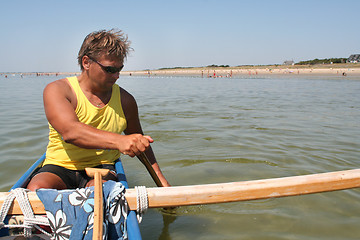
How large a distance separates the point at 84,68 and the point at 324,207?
2.94 metres

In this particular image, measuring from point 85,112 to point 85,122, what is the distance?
82 mm

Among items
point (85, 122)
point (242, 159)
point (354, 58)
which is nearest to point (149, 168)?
point (85, 122)

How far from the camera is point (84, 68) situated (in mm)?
2246

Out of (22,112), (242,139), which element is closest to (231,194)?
(242,139)

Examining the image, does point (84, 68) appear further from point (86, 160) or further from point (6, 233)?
point (6, 233)

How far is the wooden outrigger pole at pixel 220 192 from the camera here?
5.76 feet

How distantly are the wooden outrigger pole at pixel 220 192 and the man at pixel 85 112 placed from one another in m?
0.34

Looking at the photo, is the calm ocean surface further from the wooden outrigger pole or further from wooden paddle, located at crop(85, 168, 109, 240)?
wooden paddle, located at crop(85, 168, 109, 240)

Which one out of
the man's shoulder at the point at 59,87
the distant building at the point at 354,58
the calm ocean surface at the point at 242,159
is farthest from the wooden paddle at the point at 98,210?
the distant building at the point at 354,58

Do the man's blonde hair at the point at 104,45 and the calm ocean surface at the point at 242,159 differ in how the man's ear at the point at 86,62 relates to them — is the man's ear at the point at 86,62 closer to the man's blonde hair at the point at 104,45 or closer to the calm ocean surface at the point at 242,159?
the man's blonde hair at the point at 104,45

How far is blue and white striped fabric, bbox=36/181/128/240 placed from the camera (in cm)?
163

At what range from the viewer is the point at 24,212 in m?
1.63

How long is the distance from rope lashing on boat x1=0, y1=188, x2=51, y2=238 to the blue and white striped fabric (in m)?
0.07

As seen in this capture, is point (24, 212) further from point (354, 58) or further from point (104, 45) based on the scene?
point (354, 58)
